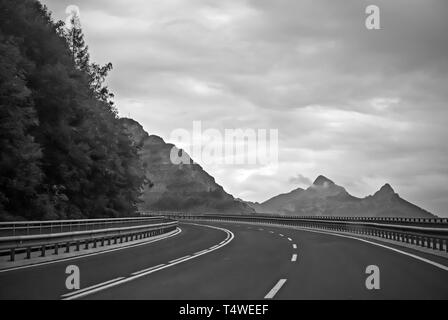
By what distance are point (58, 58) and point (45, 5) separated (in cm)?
752

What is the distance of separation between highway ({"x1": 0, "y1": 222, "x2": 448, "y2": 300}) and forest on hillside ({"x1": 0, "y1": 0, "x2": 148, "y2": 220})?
1100 centimetres

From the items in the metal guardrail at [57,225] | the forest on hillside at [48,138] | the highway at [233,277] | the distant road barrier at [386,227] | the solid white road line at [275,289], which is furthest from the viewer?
the forest on hillside at [48,138]

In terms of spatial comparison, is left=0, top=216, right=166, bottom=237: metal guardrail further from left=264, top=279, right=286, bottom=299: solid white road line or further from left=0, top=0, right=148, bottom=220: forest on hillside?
left=264, top=279, right=286, bottom=299: solid white road line

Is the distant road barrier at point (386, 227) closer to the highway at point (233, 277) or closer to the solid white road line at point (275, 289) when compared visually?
the highway at point (233, 277)

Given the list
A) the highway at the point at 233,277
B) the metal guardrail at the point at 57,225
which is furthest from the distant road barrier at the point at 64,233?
the highway at the point at 233,277

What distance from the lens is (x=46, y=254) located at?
1866cm

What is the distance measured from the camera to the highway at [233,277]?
34.1 ft

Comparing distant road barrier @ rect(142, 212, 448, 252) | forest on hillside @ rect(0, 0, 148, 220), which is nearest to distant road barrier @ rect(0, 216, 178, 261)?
forest on hillside @ rect(0, 0, 148, 220)

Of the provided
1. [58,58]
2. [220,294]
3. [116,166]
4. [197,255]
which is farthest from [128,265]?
[116,166]

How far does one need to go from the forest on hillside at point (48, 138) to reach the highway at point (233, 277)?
11003 mm

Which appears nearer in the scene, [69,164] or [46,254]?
[46,254]

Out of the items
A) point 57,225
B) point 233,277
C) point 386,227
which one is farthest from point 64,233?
point 386,227

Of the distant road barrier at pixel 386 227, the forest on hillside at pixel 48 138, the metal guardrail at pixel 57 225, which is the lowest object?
the distant road barrier at pixel 386 227

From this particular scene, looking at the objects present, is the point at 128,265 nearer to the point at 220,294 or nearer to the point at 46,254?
the point at 46,254
